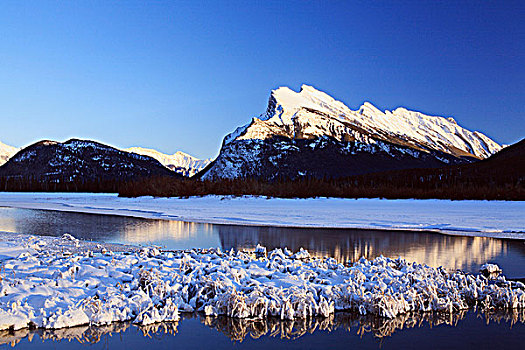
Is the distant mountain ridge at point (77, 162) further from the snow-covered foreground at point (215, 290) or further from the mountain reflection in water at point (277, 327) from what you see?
the mountain reflection in water at point (277, 327)

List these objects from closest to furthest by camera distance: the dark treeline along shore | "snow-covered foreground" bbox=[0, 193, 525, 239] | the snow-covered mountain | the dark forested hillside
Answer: "snow-covered foreground" bbox=[0, 193, 525, 239]
the dark forested hillside
the dark treeline along shore
the snow-covered mountain

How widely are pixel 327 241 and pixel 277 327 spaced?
337 inches

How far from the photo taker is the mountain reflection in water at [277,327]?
632 cm

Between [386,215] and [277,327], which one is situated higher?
[386,215]

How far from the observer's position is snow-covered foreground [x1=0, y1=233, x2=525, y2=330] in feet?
22.7

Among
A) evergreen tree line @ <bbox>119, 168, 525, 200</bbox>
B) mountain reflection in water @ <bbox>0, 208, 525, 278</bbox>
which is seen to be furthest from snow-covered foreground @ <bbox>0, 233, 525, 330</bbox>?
evergreen tree line @ <bbox>119, 168, 525, 200</bbox>

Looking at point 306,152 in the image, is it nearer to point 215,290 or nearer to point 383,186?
point 383,186

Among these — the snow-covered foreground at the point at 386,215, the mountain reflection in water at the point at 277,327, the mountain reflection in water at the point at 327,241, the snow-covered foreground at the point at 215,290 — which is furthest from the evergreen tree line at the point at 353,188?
the mountain reflection in water at the point at 277,327

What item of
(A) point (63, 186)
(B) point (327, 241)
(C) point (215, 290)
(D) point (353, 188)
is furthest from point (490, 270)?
(A) point (63, 186)

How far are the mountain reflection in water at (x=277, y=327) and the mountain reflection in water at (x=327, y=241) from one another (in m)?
3.47

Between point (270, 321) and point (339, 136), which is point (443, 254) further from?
point (339, 136)

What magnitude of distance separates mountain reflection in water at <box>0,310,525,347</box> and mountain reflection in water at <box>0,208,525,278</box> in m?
3.47

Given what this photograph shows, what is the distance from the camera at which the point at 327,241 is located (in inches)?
599

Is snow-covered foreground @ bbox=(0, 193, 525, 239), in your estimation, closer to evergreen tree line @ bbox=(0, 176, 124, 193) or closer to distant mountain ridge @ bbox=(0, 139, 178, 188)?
evergreen tree line @ bbox=(0, 176, 124, 193)
